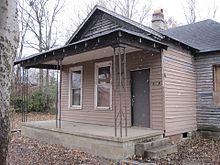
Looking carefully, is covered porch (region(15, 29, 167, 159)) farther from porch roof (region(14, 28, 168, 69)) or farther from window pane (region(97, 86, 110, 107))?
window pane (region(97, 86, 110, 107))

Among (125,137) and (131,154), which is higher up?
(125,137)

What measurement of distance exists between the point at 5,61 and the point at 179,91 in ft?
22.3

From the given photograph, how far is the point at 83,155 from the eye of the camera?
6645 millimetres

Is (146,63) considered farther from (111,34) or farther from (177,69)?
(111,34)

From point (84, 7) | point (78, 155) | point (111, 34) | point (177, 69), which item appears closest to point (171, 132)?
point (177, 69)

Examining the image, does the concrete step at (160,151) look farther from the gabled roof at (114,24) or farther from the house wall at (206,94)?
the gabled roof at (114,24)

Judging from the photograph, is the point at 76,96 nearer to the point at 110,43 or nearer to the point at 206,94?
the point at 110,43

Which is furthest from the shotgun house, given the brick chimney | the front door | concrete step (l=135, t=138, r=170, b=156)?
the brick chimney

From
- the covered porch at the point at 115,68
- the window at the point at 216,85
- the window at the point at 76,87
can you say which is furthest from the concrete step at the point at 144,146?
the window at the point at 76,87

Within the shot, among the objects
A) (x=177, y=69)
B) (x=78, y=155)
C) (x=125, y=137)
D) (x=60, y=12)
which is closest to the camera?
(x=125, y=137)

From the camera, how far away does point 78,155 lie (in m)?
6.57

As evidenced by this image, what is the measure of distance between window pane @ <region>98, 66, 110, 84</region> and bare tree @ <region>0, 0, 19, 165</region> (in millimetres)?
6706

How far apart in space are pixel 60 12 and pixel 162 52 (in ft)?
68.8

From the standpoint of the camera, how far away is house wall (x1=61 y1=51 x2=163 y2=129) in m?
7.88
